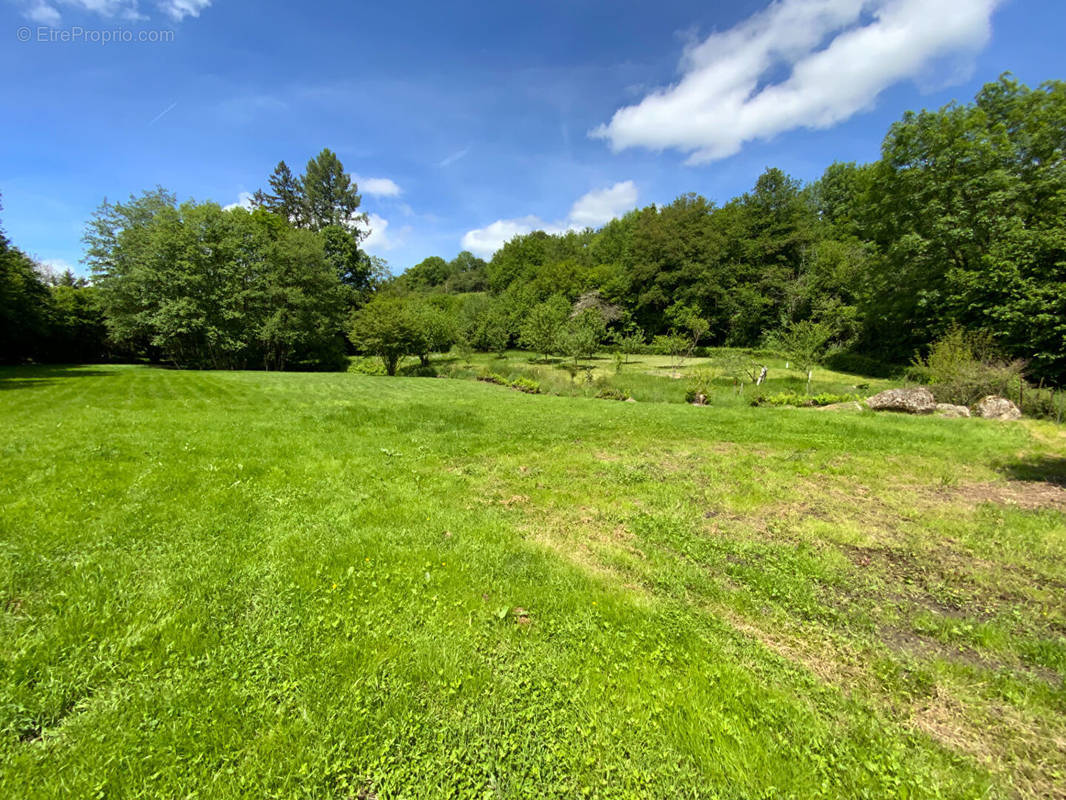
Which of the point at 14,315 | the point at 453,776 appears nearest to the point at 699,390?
the point at 453,776

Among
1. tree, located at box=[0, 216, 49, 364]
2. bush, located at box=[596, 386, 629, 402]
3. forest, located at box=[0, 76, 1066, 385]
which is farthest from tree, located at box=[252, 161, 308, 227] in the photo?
bush, located at box=[596, 386, 629, 402]

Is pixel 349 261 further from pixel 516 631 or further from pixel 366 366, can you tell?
pixel 516 631

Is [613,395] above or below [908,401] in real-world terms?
below

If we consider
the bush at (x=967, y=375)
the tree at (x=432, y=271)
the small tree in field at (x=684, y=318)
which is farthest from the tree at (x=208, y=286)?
the tree at (x=432, y=271)

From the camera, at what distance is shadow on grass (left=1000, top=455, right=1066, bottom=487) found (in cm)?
636

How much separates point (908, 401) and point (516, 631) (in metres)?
16.0

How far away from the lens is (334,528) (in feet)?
14.1

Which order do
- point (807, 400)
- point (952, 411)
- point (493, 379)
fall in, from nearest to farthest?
1. point (952, 411)
2. point (807, 400)
3. point (493, 379)

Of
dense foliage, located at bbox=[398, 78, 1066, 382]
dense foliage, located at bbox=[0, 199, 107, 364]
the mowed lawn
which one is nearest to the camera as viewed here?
the mowed lawn

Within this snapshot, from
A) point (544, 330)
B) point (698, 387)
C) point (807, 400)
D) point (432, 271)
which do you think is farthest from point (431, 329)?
point (432, 271)

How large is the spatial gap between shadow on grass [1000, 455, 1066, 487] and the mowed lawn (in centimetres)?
14

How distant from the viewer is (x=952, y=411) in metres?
12.3

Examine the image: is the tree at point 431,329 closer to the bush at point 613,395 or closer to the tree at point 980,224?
the bush at point 613,395

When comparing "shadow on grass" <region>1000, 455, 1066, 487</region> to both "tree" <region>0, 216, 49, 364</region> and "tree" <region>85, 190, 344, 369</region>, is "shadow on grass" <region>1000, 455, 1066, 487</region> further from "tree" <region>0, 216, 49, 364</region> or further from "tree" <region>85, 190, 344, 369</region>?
"tree" <region>0, 216, 49, 364</region>
